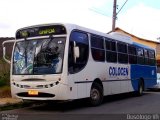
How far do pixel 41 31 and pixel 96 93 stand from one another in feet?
11.1

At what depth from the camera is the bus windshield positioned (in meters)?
13.3

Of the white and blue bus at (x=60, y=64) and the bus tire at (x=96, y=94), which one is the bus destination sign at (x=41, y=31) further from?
the bus tire at (x=96, y=94)

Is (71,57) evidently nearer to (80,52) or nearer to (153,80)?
(80,52)

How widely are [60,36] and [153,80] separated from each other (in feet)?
37.2

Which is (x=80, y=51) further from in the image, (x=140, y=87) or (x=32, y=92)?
(x=140, y=87)

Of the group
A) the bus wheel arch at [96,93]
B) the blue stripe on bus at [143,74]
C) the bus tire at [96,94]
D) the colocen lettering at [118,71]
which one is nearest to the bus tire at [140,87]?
the blue stripe on bus at [143,74]

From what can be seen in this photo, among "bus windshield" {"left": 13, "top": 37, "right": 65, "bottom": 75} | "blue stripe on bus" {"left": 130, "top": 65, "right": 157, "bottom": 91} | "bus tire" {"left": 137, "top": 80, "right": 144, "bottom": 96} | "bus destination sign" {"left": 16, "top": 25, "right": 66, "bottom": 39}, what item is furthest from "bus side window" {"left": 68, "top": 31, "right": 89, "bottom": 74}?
"bus tire" {"left": 137, "top": 80, "right": 144, "bottom": 96}

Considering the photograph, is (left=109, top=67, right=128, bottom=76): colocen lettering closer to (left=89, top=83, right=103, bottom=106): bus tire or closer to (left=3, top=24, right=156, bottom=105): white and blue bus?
(left=3, top=24, right=156, bottom=105): white and blue bus

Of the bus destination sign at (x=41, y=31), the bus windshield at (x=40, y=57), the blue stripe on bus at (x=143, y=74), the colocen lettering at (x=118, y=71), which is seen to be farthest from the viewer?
the blue stripe on bus at (x=143, y=74)

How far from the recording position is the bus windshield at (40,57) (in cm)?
1326

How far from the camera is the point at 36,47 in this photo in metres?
13.7

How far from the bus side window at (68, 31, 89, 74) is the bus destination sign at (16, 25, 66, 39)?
471 mm

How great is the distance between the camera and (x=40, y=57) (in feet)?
44.3

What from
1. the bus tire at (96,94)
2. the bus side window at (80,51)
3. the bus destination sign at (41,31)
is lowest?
the bus tire at (96,94)
